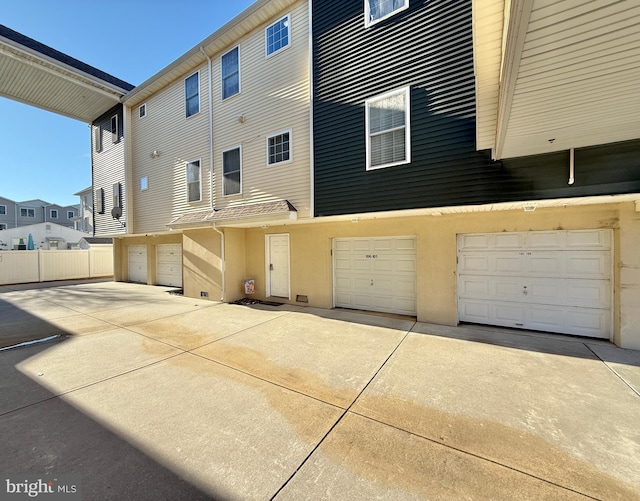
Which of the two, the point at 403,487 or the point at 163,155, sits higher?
the point at 163,155

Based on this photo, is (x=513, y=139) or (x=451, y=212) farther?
(x=451, y=212)

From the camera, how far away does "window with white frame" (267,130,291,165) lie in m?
7.45

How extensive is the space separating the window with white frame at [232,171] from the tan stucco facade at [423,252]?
1.38m

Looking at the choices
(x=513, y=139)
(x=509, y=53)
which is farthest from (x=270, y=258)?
(x=509, y=53)

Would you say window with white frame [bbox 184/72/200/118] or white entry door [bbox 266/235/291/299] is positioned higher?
window with white frame [bbox 184/72/200/118]

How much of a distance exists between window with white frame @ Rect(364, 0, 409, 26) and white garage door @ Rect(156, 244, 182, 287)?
11026mm

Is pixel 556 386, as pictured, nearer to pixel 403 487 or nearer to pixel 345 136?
pixel 403 487

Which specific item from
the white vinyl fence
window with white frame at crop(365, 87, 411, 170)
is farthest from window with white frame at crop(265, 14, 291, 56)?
the white vinyl fence

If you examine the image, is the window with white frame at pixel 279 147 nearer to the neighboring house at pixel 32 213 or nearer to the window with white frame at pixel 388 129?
the window with white frame at pixel 388 129

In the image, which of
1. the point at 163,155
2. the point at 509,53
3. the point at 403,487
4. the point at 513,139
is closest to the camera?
the point at 403,487

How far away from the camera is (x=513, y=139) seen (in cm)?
391

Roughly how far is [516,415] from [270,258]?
7.41 meters

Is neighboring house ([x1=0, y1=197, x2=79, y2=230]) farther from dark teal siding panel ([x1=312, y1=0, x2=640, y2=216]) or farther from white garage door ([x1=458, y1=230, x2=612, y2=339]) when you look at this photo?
white garage door ([x1=458, y1=230, x2=612, y2=339])

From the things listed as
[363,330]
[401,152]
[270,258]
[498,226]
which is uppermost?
[401,152]
